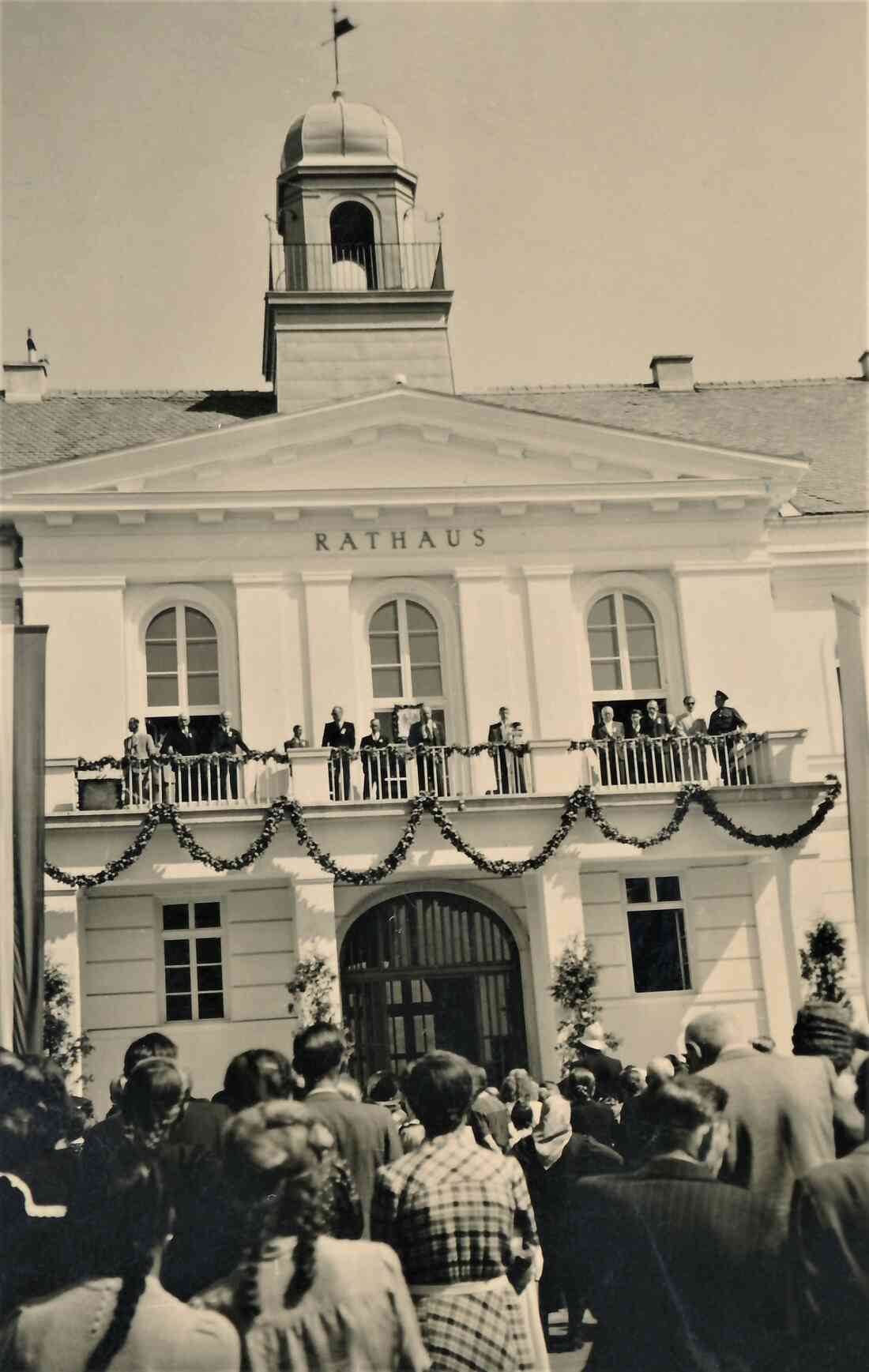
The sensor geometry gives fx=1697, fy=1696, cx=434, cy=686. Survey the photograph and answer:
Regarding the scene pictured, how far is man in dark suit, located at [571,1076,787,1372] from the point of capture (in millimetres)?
5535

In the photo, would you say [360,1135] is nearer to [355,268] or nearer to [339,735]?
[339,735]

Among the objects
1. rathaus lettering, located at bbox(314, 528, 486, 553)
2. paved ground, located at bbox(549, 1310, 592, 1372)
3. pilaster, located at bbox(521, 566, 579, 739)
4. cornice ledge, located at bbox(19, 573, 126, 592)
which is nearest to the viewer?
paved ground, located at bbox(549, 1310, 592, 1372)

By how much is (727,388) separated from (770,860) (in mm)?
10827

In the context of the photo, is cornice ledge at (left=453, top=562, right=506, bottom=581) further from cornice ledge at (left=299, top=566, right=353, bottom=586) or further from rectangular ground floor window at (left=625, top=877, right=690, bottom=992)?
rectangular ground floor window at (left=625, top=877, right=690, bottom=992)

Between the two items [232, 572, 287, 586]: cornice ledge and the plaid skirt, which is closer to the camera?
the plaid skirt

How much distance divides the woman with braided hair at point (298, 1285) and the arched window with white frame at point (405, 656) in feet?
61.6

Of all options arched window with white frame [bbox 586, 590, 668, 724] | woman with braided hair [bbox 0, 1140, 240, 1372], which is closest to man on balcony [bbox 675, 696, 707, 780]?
arched window with white frame [bbox 586, 590, 668, 724]

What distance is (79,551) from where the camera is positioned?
75.3ft

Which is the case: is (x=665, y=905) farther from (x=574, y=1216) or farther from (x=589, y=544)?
(x=574, y=1216)

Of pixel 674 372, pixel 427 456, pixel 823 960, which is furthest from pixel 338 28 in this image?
pixel 674 372

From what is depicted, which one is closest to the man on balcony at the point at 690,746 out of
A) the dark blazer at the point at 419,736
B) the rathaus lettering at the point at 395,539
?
the dark blazer at the point at 419,736

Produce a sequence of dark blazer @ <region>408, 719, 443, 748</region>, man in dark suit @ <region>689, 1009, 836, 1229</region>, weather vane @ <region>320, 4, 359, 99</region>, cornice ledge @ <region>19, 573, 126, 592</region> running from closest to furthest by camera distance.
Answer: man in dark suit @ <region>689, 1009, 836, 1229</region> < weather vane @ <region>320, 4, 359, 99</region> < dark blazer @ <region>408, 719, 443, 748</region> < cornice ledge @ <region>19, 573, 126, 592</region>

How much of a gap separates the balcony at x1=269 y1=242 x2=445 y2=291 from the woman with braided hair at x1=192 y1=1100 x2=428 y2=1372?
78.2 feet

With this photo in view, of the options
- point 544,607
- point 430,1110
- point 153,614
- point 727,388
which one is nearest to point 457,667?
point 544,607
